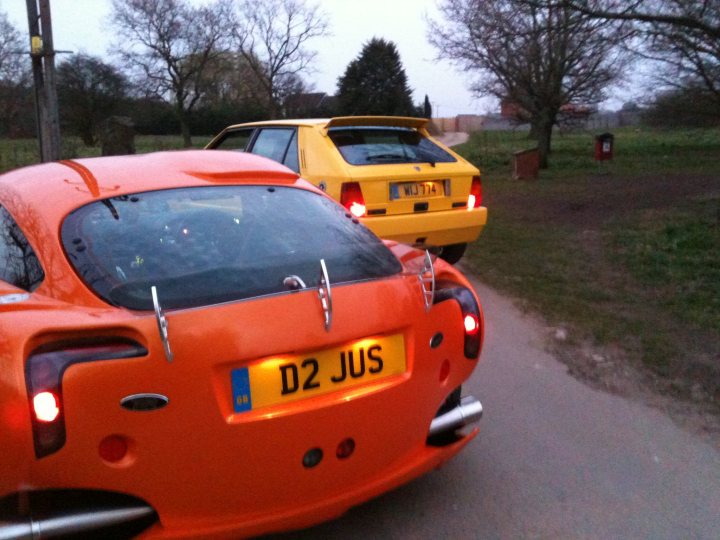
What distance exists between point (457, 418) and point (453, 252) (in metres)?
5.11

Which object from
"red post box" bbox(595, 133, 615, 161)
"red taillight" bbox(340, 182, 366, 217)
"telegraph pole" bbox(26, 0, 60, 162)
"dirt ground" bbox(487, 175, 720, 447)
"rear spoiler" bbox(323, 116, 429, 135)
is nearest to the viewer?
"dirt ground" bbox(487, 175, 720, 447)

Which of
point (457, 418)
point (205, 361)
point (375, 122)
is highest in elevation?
point (375, 122)

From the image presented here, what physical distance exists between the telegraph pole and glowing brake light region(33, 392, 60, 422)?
Answer: 38.8 feet

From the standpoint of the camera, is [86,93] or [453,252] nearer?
[453,252]

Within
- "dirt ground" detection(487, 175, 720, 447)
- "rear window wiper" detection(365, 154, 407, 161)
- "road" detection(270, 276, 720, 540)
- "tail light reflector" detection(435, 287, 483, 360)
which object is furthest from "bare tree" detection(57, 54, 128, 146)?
"tail light reflector" detection(435, 287, 483, 360)

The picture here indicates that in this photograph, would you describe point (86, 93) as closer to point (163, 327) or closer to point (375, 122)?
point (375, 122)

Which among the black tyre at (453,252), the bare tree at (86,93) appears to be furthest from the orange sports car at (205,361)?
the bare tree at (86,93)

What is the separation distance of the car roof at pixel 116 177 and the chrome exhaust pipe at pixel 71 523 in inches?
44.8

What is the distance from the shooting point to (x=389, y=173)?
274 inches

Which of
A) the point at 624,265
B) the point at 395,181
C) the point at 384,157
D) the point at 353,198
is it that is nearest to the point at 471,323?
the point at 353,198

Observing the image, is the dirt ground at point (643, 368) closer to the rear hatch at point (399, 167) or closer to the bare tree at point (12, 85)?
the rear hatch at point (399, 167)

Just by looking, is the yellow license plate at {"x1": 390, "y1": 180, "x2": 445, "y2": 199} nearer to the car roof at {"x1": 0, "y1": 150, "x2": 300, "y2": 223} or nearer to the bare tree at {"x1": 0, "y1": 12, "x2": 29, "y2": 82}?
the car roof at {"x1": 0, "y1": 150, "x2": 300, "y2": 223}

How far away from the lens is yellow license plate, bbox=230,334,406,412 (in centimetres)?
249

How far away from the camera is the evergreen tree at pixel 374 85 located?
2044 inches
